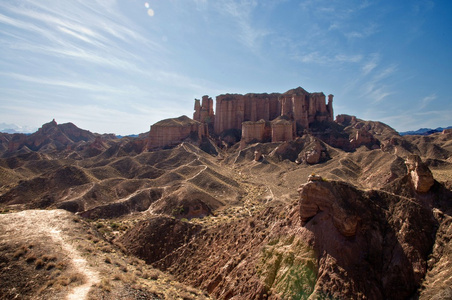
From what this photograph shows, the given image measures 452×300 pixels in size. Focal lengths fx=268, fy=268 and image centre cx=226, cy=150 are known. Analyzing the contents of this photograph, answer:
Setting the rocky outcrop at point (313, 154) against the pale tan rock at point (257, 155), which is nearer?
the rocky outcrop at point (313, 154)

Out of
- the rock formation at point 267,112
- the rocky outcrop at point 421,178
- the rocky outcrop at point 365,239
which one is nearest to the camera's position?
the rocky outcrop at point 365,239

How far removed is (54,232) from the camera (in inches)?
847

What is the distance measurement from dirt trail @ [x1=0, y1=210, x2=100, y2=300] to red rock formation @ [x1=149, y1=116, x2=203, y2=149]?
60755 mm

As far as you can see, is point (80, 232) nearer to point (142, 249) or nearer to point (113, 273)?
point (142, 249)

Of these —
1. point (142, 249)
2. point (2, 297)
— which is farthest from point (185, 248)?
point (2, 297)

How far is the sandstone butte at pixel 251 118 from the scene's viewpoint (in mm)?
87188

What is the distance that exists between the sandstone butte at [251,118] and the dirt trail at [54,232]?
61.6 metres

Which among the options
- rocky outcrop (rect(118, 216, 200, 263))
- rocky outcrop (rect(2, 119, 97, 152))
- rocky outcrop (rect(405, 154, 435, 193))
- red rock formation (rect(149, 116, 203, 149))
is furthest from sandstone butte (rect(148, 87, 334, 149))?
rocky outcrop (rect(405, 154, 435, 193))

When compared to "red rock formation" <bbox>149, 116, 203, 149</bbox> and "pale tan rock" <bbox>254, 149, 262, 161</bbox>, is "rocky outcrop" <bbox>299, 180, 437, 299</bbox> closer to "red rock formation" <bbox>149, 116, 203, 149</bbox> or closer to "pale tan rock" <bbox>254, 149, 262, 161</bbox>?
"pale tan rock" <bbox>254, 149, 262, 161</bbox>

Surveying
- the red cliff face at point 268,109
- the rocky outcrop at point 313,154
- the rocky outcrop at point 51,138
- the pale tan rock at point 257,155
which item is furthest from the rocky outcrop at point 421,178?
the rocky outcrop at point 51,138

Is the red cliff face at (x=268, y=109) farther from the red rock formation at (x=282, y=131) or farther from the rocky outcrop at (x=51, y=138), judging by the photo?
the rocky outcrop at (x=51, y=138)

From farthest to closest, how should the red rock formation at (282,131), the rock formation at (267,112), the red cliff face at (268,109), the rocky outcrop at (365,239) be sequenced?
the red cliff face at (268,109)
the rock formation at (267,112)
the red rock formation at (282,131)
the rocky outcrop at (365,239)

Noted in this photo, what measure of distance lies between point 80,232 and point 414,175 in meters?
26.4

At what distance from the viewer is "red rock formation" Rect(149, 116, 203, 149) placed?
86750 millimetres
